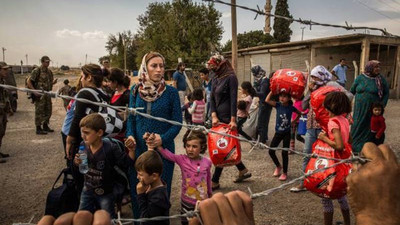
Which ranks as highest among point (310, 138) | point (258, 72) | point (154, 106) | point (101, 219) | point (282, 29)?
point (282, 29)

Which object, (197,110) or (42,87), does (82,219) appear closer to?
(197,110)

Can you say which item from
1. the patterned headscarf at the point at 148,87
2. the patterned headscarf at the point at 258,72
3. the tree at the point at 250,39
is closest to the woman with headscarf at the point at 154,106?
the patterned headscarf at the point at 148,87

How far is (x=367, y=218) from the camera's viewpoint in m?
0.89

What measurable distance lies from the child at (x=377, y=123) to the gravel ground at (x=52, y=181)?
1.21 metres

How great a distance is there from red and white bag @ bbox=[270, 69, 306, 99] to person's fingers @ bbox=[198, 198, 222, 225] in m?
3.13

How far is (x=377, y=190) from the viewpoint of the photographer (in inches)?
34.7

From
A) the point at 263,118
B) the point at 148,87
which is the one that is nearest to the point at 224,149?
the point at 148,87

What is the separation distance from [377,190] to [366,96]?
4.24 meters

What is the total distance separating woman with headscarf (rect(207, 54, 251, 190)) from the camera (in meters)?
3.65

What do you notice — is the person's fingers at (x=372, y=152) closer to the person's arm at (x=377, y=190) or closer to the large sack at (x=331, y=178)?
the person's arm at (x=377, y=190)

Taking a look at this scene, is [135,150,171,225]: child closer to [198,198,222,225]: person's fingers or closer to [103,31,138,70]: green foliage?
[198,198,222,225]: person's fingers

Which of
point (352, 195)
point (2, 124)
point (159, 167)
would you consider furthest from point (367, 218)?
point (2, 124)

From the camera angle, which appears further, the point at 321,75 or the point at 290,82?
the point at 290,82

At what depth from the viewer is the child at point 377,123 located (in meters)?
4.47
